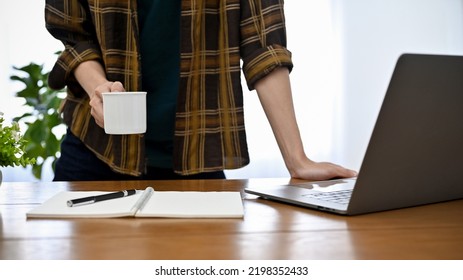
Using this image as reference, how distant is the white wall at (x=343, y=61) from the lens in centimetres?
404

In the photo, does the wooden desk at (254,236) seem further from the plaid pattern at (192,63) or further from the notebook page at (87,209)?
the plaid pattern at (192,63)

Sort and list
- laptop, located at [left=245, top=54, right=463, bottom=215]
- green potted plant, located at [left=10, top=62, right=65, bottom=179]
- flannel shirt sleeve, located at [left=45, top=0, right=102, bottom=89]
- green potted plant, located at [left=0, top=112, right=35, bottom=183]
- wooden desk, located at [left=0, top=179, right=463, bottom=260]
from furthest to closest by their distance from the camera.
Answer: green potted plant, located at [left=10, top=62, right=65, bottom=179] → flannel shirt sleeve, located at [left=45, top=0, right=102, bottom=89] → green potted plant, located at [left=0, top=112, right=35, bottom=183] → laptop, located at [left=245, top=54, right=463, bottom=215] → wooden desk, located at [left=0, top=179, right=463, bottom=260]

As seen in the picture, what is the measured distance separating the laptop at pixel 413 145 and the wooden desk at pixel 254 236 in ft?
0.08

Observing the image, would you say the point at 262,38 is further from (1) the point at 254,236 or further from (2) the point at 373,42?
(2) the point at 373,42

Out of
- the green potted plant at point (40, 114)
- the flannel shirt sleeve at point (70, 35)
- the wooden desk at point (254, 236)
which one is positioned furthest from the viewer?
the green potted plant at point (40, 114)

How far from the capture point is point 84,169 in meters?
1.53

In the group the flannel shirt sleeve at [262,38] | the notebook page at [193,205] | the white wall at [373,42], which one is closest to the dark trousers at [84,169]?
the flannel shirt sleeve at [262,38]

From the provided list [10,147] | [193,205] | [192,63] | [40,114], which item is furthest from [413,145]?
[40,114]

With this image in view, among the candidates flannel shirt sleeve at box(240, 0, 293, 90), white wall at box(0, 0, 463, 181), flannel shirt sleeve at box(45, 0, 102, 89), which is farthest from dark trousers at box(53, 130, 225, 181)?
white wall at box(0, 0, 463, 181)

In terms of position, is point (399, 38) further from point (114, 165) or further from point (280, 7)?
point (114, 165)

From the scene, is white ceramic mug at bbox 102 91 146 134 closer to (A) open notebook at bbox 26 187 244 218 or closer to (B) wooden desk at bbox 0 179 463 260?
(A) open notebook at bbox 26 187 244 218

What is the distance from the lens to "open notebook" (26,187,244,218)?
92 cm

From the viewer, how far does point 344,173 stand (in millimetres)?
1355

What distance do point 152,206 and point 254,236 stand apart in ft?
0.81
